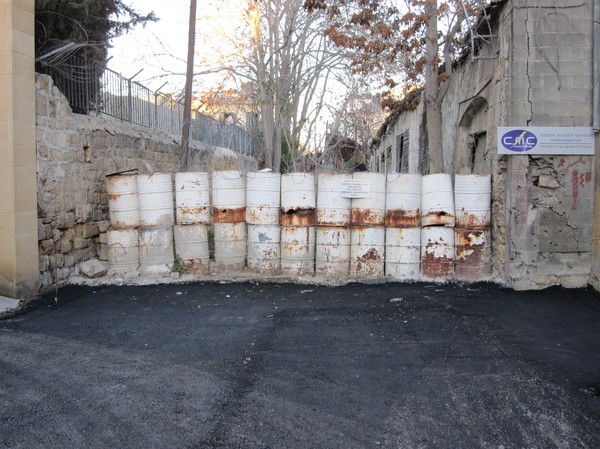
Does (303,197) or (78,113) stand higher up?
(78,113)

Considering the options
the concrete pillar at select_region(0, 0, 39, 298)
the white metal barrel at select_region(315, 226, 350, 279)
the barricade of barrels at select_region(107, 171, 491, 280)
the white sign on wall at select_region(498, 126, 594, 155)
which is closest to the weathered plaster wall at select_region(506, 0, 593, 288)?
the white sign on wall at select_region(498, 126, 594, 155)

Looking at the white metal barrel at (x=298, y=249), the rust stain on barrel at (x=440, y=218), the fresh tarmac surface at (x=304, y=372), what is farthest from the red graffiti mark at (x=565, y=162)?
the white metal barrel at (x=298, y=249)

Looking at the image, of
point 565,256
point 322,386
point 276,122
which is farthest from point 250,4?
point 322,386

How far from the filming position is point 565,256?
22.6 ft

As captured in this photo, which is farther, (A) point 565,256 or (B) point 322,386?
(A) point 565,256

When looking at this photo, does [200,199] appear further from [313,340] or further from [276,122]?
[276,122]

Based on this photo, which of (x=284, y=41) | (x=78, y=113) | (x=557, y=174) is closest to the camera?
(x=557, y=174)

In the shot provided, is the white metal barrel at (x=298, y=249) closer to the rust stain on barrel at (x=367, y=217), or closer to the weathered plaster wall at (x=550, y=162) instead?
the rust stain on barrel at (x=367, y=217)

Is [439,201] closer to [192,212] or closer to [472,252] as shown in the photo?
[472,252]

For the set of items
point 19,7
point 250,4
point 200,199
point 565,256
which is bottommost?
point 565,256

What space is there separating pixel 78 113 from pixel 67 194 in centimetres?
189

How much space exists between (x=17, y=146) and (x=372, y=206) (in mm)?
4833

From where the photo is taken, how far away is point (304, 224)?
7449 mm

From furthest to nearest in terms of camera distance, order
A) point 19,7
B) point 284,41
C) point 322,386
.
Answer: point 284,41 < point 19,7 < point 322,386
